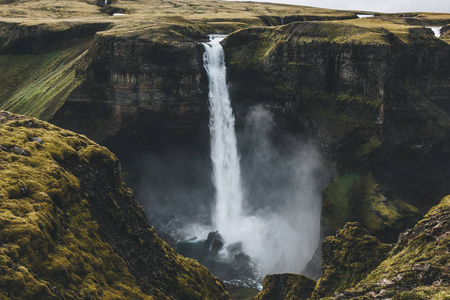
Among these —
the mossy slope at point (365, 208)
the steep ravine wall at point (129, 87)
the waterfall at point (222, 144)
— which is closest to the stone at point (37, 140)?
the mossy slope at point (365, 208)

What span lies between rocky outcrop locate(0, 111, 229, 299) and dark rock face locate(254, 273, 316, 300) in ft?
36.6

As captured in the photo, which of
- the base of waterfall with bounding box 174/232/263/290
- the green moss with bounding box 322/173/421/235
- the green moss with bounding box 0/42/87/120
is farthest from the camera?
the green moss with bounding box 0/42/87/120

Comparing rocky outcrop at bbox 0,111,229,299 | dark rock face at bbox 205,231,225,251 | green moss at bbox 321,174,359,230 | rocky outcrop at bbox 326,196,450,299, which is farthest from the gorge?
rocky outcrop at bbox 0,111,229,299

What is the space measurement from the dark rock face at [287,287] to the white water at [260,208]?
15.0 m

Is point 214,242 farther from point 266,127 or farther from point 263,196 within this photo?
point 266,127

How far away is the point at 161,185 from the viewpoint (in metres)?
70.1

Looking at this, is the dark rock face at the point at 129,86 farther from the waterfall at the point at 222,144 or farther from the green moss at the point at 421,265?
the green moss at the point at 421,265

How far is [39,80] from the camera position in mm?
79750

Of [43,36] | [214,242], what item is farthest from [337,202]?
[43,36]

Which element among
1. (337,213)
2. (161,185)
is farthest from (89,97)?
(337,213)

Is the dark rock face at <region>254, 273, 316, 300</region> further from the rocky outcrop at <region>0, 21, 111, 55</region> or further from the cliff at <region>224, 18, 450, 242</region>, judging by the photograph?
the rocky outcrop at <region>0, 21, 111, 55</region>

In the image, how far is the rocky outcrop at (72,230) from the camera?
613 inches

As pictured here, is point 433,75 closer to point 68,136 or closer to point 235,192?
point 235,192

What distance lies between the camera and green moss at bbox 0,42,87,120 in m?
65.8
